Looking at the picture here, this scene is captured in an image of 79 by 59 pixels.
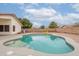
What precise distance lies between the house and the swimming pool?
294mm

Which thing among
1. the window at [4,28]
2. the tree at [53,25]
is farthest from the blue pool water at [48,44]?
the window at [4,28]

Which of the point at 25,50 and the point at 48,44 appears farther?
the point at 48,44

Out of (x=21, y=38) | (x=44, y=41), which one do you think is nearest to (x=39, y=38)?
(x=44, y=41)

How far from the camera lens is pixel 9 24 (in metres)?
5.34

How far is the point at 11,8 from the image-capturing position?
5238 millimetres

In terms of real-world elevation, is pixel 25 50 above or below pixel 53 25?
below

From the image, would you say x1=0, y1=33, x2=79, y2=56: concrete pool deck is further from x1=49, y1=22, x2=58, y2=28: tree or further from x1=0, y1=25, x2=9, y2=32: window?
x1=49, y1=22, x2=58, y2=28: tree

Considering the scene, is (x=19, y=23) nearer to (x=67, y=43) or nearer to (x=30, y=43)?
(x=30, y=43)

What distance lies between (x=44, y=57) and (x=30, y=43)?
1.92ft

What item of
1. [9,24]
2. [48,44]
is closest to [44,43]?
[48,44]

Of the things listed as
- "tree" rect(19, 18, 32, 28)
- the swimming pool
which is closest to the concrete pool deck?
the swimming pool

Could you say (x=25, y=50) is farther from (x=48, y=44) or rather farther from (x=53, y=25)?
(x=53, y=25)

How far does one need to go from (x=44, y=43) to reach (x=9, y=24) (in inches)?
45.2

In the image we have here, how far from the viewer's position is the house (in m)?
5.25
